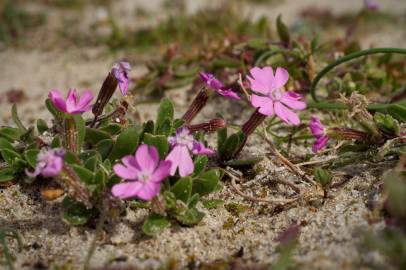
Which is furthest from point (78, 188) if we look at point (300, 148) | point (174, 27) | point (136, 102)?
point (174, 27)

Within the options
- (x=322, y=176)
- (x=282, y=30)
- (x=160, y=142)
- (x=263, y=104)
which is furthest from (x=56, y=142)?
(x=282, y=30)

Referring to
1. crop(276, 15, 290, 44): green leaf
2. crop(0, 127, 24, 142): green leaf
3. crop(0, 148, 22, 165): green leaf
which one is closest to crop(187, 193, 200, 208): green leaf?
crop(0, 148, 22, 165): green leaf

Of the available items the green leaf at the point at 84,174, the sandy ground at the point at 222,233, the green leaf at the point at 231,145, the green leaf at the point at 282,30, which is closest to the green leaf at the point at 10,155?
the sandy ground at the point at 222,233

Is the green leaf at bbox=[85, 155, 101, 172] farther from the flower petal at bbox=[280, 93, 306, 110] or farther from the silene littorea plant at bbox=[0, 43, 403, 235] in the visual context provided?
the flower petal at bbox=[280, 93, 306, 110]

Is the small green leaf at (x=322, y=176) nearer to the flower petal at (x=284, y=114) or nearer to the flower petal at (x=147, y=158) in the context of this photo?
the flower petal at (x=284, y=114)

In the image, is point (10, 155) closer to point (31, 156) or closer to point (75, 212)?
point (31, 156)

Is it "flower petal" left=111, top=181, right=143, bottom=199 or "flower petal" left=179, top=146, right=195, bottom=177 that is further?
"flower petal" left=179, top=146, right=195, bottom=177

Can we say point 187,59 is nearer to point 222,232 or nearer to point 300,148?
point 300,148

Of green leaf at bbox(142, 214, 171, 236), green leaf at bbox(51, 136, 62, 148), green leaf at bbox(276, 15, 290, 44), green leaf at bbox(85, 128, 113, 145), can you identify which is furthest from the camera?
green leaf at bbox(276, 15, 290, 44)
